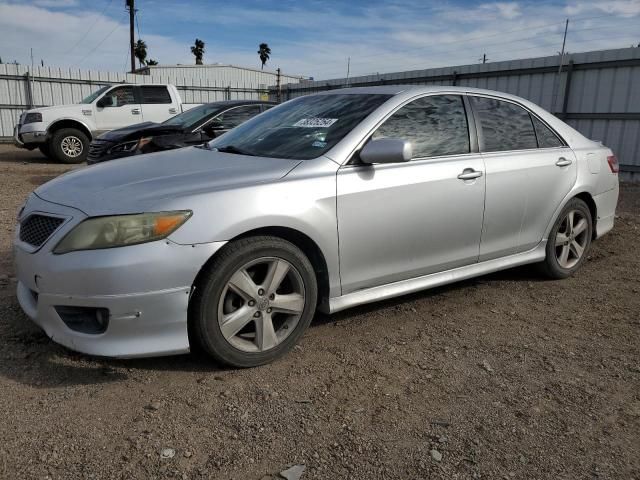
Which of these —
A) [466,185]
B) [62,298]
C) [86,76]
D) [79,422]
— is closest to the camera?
[79,422]

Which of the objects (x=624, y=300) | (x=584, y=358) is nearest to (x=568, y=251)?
(x=624, y=300)

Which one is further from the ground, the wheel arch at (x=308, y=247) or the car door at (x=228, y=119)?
the car door at (x=228, y=119)

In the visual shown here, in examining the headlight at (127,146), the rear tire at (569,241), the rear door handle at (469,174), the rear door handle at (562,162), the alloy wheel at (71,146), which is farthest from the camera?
the alloy wheel at (71,146)

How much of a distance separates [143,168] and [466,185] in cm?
209

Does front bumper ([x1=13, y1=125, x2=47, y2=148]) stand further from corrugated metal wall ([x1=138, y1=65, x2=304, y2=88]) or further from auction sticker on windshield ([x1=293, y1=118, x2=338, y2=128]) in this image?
corrugated metal wall ([x1=138, y1=65, x2=304, y2=88])

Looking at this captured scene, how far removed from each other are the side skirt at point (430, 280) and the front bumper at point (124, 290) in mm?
927

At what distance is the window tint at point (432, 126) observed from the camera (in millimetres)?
3426

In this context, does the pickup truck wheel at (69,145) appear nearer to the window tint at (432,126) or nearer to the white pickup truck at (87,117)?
the white pickup truck at (87,117)

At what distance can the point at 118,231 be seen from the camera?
2.51 meters

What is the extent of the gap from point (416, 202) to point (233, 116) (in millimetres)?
6062

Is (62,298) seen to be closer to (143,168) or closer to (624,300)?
(143,168)

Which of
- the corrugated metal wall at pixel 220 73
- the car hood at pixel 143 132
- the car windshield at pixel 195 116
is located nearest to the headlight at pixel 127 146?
the car hood at pixel 143 132

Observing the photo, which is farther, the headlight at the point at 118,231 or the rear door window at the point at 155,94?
the rear door window at the point at 155,94

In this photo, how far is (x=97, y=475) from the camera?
204 centimetres
